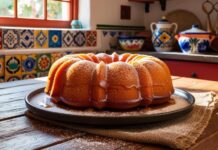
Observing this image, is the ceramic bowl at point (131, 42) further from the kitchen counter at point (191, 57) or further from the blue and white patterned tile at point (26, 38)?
the blue and white patterned tile at point (26, 38)

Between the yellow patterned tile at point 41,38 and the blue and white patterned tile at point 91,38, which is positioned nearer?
the yellow patterned tile at point 41,38

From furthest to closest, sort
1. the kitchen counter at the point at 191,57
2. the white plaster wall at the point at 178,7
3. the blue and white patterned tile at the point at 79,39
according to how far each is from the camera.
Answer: the white plaster wall at the point at 178,7, the blue and white patterned tile at the point at 79,39, the kitchen counter at the point at 191,57

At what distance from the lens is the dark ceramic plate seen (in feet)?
2.14

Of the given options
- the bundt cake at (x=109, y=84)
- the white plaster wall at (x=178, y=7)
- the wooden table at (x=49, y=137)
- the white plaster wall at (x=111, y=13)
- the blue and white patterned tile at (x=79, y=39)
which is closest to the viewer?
the wooden table at (x=49, y=137)

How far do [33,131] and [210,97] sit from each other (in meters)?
0.51

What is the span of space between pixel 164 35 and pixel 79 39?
23.3 inches

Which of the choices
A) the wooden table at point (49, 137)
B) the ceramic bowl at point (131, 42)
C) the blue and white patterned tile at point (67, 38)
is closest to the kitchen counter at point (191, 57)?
the ceramic bowl at point (131, 42)

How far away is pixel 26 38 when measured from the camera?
198 centimetres

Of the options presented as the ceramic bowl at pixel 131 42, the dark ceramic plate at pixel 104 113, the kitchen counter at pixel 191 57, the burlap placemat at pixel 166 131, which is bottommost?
the burlap placemat at pixel 166 131

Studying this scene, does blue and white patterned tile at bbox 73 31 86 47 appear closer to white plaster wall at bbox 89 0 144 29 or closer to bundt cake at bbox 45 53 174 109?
white plaster wall at bbox 89 0 144 29

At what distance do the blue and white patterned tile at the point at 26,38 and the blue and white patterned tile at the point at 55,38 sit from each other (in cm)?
14

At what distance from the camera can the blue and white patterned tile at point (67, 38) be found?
7.22 feet

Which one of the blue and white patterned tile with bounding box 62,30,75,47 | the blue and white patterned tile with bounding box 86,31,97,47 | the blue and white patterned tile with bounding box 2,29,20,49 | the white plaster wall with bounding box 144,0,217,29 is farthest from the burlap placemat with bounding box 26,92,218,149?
the white plaster wall with bounding box 144,0,217,29

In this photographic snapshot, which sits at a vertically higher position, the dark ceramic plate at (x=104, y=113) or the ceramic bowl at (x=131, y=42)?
the ceramic bowl at (x=131, y=42)
